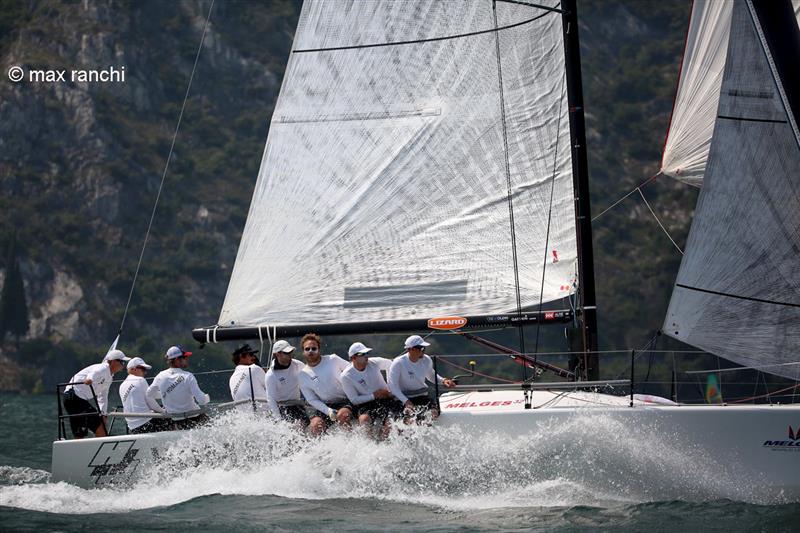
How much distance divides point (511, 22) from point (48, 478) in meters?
7.50

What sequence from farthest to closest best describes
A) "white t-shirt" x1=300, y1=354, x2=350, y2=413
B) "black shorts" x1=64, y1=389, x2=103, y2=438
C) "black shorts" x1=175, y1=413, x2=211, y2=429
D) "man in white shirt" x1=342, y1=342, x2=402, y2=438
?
1. "black shorts" x1=64, y1=389, x2=103, y2=438
2. "black shorts" x1=175, y1=413, x2=211, y2=429
3. "white t-shirt" x1=300, y1=354, x2=350, y2=413
4. "man in white shirt" x1=342, y1=342, x2=402, y2=438

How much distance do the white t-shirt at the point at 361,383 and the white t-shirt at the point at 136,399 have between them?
2.19 m

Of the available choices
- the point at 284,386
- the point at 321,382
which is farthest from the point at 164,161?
the point at 321,382

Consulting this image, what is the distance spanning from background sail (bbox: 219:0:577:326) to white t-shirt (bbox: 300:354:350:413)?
1.43m

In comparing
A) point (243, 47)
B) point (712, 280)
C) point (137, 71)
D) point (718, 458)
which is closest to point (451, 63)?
point (712, 280)

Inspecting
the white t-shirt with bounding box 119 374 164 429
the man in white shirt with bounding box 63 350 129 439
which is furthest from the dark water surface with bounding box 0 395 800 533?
the man in white shirt with bounding box 63 350 129 439

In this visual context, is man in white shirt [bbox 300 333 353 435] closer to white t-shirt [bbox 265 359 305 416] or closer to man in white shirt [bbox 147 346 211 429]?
white t-shirt [bbox 265 359 305 416]

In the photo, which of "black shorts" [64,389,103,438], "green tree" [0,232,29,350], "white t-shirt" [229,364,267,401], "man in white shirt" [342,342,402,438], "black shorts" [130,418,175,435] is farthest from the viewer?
"green tree" [0,232,29,350]

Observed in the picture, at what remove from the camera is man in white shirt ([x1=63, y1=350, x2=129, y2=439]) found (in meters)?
12.0

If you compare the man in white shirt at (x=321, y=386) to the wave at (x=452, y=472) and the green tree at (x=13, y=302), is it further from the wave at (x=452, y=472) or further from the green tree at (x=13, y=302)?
the green tree at (x=13, y=302)

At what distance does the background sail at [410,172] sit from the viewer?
1220 centimetres

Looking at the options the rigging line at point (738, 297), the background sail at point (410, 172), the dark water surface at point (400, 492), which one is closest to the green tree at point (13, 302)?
the background sail at point (410, 172)

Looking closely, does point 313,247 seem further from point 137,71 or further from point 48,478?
point 137,71

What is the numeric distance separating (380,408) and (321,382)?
25.2 inches
